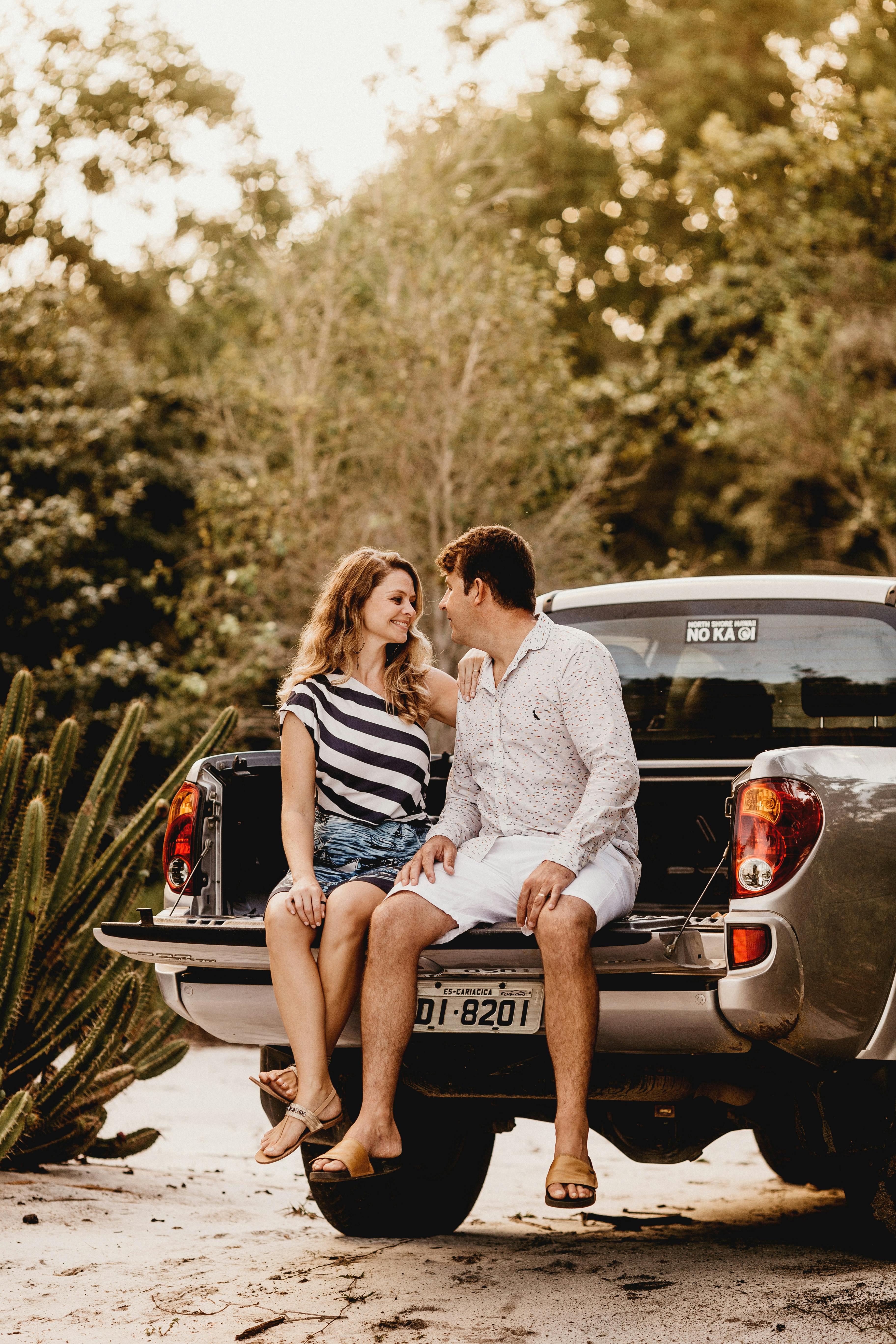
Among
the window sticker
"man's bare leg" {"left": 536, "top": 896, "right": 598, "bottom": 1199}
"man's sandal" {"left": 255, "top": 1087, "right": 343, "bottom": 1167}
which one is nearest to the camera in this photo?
"man's bare leg" {"left": 536, "top": 896, "right": 598, "bottom": 1199}

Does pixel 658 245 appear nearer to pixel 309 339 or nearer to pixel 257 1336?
pixel 309 339

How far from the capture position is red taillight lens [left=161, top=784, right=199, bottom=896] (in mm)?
4195

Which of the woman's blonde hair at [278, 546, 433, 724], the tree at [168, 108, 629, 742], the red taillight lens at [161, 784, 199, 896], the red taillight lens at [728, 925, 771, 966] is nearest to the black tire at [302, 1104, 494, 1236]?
the red taillight lens at [161, 784, 199, 896]

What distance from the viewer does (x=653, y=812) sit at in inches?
178

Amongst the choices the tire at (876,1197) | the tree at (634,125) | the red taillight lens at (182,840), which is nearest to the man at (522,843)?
the red taillight lens at (182,840)

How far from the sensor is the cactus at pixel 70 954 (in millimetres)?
5566

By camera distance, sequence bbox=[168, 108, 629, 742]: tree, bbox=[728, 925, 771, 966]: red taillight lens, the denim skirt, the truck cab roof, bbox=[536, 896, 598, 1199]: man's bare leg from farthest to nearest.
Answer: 1. bbox=[168, 108, 629, 742]: tree
2. the truck cab roof
3. the denim skirt
4. bbox=[536, 896, 598, 1199]: man's bare leg
5. bbox=[728, 925, 771, 966]: red taillight lens

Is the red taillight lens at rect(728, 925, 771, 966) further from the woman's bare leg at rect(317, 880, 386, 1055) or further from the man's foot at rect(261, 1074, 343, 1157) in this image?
the man's foot at rect(261, 1074, 343, 1157)

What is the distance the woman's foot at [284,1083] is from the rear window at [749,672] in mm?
1521

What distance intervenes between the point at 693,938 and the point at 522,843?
631 mm

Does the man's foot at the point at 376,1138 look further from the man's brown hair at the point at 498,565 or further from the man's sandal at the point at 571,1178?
the man's brown hair at the point at 498,565

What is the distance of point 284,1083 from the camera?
12.8 feet

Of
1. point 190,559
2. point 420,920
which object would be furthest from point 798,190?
point 420,920

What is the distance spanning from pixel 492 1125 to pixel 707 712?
1.45 meters
